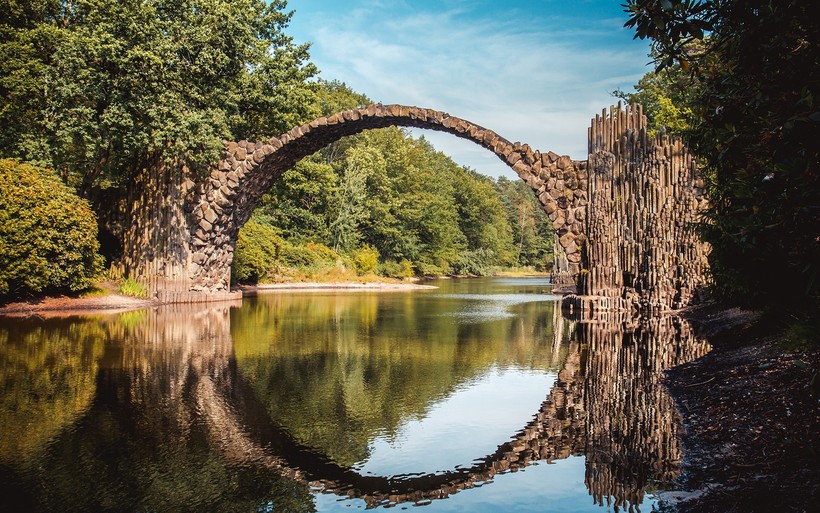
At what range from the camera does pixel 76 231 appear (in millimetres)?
16812

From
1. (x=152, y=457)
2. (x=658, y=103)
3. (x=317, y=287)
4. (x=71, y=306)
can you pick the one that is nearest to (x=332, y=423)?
(x=152, y=457)

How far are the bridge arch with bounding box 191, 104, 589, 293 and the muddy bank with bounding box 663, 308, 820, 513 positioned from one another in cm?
979

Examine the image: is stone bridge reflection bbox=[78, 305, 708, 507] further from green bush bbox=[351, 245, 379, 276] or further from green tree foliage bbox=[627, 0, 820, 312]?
green bush bbox=[351, 245, 379, 276]

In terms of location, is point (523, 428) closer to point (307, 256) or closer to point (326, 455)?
point (326, 455)

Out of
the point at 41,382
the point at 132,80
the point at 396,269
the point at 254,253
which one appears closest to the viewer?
the point at 41,382

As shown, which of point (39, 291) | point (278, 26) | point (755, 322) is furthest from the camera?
point (278, 26)

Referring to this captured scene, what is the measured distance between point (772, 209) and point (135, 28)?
17.6m

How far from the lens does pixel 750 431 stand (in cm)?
460

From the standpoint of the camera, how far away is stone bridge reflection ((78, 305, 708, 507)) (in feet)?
13.8

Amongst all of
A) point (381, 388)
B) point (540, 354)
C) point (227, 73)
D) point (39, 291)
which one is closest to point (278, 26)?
point (227, 73)

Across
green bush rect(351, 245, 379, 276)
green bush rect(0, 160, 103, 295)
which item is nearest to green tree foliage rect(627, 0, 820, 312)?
green bush rect(0, 160, 103, 295)

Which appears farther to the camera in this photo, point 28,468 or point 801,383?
point 801,383

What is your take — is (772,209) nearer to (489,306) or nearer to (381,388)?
(381,388)

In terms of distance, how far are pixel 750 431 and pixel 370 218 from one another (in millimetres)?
46376
